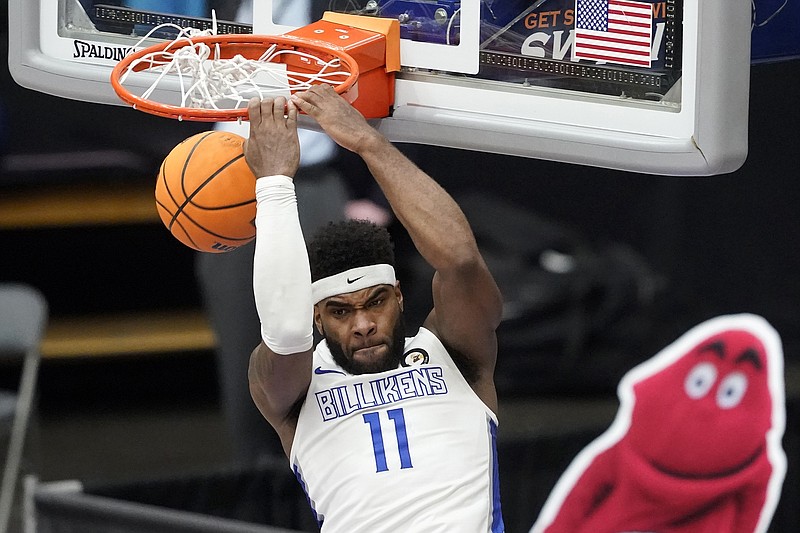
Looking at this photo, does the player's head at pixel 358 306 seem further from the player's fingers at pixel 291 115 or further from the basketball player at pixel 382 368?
the player's fingers at pixel 291 115

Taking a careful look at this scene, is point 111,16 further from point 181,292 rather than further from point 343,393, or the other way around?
point 181,292

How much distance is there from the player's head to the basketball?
209 millimetres

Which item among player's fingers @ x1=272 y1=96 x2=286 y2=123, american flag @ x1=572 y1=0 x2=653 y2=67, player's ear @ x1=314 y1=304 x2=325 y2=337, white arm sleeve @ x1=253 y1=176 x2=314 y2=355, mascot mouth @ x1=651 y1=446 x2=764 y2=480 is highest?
american flag @ x1=572 y1=0 x2=653 y2=67

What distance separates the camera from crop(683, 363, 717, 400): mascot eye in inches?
187

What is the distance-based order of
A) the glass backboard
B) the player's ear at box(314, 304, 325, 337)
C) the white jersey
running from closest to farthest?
the glass backboard, the white jersey, the player's ear at box(314, 304, 325, 337)

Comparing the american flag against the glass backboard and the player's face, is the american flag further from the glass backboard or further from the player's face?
the player's face

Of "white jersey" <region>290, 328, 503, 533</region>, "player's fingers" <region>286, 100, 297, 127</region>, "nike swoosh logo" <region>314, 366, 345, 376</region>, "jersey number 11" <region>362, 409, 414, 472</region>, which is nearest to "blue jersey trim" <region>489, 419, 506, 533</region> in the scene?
"white jersey" <region>290, 328, 503, 533</region>

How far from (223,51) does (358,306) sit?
27.4 inches

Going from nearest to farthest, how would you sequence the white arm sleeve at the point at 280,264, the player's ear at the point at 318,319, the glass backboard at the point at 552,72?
1. the white arm sleeve at the point at 280,264
2. the glass backboard at the point at 552,72
3. the player's ear at the point at 318,319

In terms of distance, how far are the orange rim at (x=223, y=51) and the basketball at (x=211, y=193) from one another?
119 mm

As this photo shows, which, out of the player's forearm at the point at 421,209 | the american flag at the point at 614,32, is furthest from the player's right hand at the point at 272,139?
the american flag at the point at 614,32

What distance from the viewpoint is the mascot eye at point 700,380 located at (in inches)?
187

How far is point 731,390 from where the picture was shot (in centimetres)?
472

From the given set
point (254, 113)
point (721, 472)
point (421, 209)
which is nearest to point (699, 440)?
point (721, 472)
